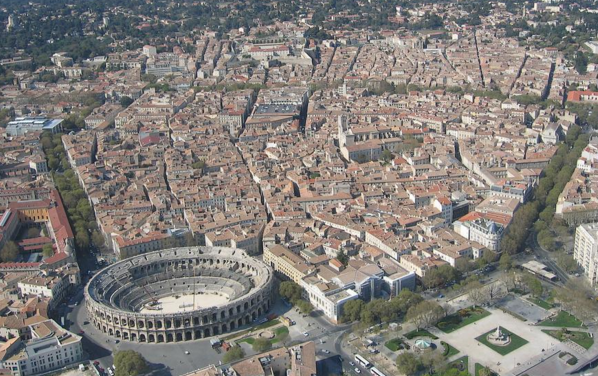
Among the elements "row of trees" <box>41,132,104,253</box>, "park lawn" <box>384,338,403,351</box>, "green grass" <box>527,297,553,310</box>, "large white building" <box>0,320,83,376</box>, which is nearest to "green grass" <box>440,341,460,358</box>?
"park lawn" <box>384,338,403,351</box>

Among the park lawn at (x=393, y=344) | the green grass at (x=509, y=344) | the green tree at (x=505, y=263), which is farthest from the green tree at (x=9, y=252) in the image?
the green tree at (x=505, y=263)

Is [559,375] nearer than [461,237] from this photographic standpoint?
Yes

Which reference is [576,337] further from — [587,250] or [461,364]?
[587,250]

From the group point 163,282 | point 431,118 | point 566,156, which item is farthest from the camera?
point 431,118

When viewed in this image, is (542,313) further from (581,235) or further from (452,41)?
(452,41)

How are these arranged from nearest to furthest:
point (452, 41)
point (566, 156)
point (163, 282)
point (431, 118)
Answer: point (163, 282)
point (566, 156)
point (431, 118)
point (452, 41)

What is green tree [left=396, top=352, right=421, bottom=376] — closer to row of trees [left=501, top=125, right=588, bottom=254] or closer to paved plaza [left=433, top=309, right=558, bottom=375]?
paved plaza [left=433, top=309, right=558, bottom=375]

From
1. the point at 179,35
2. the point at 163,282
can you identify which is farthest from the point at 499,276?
the point at 179,35
